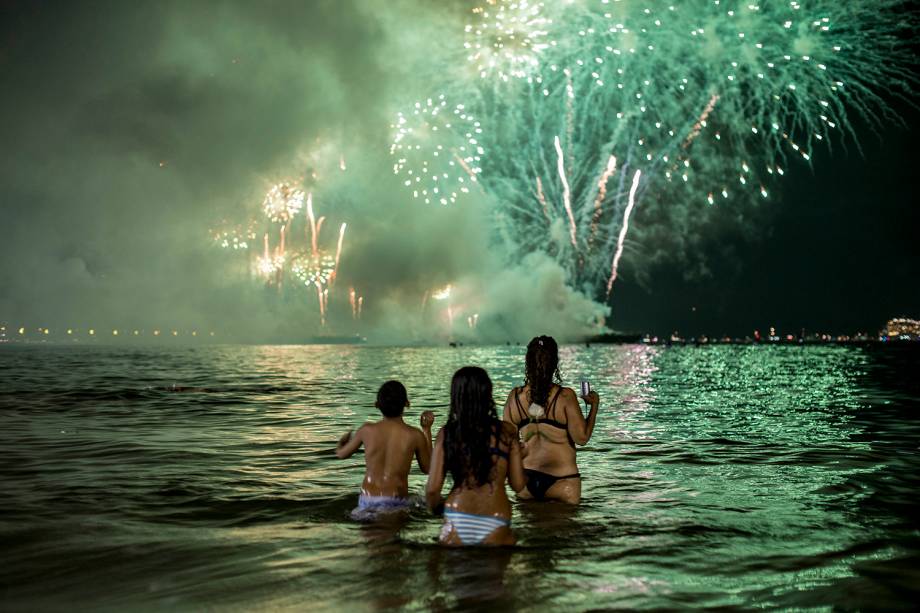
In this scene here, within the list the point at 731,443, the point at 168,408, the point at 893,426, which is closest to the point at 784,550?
the point at 731,443

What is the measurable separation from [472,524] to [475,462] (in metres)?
0.80

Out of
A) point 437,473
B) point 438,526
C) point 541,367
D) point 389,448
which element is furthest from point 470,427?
point 438,526

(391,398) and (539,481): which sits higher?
(391,398)

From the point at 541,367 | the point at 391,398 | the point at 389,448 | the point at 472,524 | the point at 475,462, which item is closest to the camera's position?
the point at 475,462

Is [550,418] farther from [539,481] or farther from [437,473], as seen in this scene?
[437,473]

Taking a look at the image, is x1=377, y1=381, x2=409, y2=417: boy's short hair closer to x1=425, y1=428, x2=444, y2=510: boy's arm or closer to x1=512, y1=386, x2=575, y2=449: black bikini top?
x1=512, y1=386, x2=575, y2=449: black bikini top

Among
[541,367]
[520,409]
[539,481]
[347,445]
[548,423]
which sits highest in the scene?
[541,367]

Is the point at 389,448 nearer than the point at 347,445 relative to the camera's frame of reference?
No

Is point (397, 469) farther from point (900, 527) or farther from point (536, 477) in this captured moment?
point (900, 527)

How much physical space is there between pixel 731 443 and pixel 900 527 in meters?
9.17

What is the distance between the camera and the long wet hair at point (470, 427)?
7.25 metres

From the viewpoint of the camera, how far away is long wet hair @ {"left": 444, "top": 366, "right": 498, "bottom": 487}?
7.25 metres

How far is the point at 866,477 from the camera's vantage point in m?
13.7

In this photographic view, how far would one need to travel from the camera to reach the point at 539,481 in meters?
10.1
